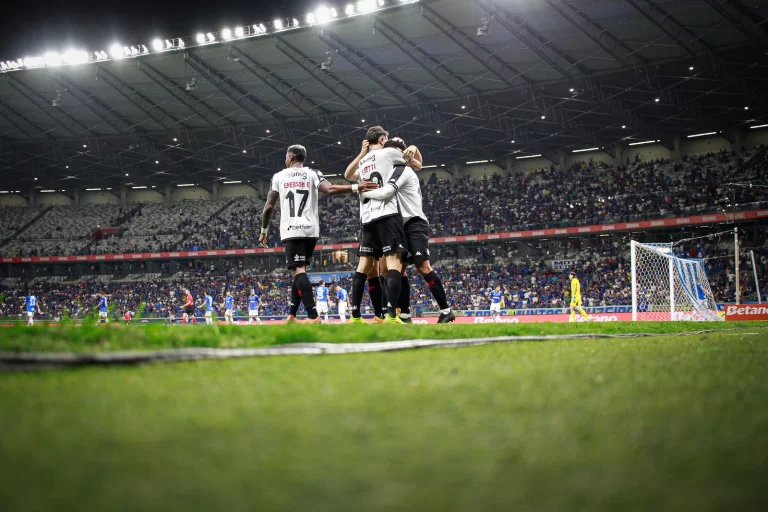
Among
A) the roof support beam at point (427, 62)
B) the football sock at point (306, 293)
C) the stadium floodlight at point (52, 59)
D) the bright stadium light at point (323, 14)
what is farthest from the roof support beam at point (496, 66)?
the football sock at point (306, 293)

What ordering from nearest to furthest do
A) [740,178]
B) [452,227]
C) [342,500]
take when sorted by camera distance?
[342,500] < [740,178] < [452,227]

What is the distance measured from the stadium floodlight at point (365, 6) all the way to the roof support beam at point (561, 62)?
5032 mm

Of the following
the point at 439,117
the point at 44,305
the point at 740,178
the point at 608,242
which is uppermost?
the point at 439,117

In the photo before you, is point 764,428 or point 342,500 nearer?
point 342,500

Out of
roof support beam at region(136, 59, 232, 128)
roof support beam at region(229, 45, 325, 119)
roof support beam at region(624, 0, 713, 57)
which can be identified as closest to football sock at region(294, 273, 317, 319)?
roof support beam at region(624, 0, 713, 57)

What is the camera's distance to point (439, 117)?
126 ft

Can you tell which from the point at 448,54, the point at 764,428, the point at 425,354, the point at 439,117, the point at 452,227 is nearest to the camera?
the point at 764,428

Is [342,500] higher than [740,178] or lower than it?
lower

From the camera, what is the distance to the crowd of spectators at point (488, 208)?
36500 millimetres

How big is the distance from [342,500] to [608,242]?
41.6 metres

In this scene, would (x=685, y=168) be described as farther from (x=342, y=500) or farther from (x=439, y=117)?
(x=342, y=500)

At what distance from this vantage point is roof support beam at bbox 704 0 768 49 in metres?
24.8

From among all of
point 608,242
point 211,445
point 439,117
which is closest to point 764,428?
point 211,445

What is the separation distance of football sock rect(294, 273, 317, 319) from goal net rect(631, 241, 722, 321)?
13.7 m
